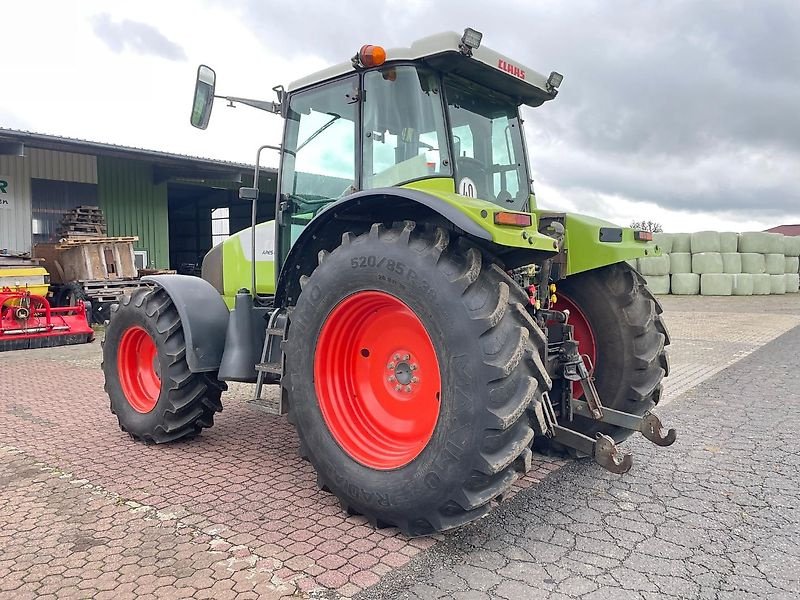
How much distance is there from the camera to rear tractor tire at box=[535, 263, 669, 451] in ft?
13.1

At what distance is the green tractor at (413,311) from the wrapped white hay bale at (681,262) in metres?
18.8

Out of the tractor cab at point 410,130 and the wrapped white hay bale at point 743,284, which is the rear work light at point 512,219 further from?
the wrapped white hay bale at point 743,284

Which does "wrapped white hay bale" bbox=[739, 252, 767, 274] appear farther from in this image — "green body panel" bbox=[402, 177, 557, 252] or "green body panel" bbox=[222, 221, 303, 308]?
"green body panel" bbox=[402, 177, 557, 252]

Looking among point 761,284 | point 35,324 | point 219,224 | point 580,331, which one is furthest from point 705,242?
point 35,324

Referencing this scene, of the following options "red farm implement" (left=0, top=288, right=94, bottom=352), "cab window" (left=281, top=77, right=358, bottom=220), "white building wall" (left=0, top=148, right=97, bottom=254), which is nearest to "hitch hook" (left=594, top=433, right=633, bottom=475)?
"cab window" (left=281, top=77, right=358, bottom=220)

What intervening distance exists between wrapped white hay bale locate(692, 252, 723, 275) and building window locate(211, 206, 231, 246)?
54.8 feet

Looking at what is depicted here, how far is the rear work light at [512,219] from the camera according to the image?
282 centimetres

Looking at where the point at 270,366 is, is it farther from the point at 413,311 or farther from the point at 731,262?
the point at 731,262

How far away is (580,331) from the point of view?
167 inches

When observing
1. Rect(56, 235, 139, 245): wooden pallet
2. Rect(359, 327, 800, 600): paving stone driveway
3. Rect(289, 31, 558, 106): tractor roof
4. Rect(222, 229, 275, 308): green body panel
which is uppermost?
Rect(289, 31, 558, 106): tractor roof

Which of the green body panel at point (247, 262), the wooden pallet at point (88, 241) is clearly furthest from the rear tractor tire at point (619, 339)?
the wooden pallet at point (88, 241)

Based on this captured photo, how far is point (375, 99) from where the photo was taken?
3.68 m

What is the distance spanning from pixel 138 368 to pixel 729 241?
68.2 ft

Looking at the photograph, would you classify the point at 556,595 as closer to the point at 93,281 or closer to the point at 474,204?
the point at 474,204
